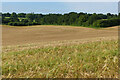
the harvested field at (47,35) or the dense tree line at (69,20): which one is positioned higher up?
the dense tree line at (69,20)

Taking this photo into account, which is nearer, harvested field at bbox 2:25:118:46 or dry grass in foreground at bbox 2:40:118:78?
dry grass in foreground at bbox 2:40:118:78

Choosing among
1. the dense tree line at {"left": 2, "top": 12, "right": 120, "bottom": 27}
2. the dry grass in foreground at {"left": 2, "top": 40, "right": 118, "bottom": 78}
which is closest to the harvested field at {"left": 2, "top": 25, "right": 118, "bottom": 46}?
the dry grass in foreground at {"left": 2, "top": 40, "right": 118, "bottom": 78}

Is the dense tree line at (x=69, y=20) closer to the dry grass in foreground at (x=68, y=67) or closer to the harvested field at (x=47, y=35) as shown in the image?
the harvested field at (x=47, y=35)

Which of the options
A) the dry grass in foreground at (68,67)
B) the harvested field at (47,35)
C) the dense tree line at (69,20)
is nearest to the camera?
the dry grass in foreground at (68,67)

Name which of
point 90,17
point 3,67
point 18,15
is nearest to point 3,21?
point 18,15

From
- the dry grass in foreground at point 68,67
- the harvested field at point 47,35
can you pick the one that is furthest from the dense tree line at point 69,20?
the dry grass in foreground at point 68,67

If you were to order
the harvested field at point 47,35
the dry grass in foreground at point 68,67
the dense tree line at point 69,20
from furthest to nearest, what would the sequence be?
1. the dense tree line at point 69,20
2. the harvested field at point 47,35
3. the dry grass in foreground at point 68,67

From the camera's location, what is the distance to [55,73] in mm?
4676

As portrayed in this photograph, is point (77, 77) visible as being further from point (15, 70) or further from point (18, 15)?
point (18, 15)

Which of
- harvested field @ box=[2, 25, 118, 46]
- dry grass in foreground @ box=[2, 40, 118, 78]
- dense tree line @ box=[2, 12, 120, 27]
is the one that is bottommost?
dry grass in foreground @ box=[2, 40, 118, 78]

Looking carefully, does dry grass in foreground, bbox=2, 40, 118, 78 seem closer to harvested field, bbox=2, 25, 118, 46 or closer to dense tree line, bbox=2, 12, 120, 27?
harvested field, bbox=2, 25, 118, 46

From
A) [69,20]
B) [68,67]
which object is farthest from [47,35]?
[69,20]

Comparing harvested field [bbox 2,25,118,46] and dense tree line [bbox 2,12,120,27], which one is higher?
dense tree line [bbox 2,12,120,27]

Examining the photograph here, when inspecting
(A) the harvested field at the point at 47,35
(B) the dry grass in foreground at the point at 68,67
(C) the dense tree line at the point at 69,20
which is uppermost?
(C) the dense tree line at the point at 69,20
